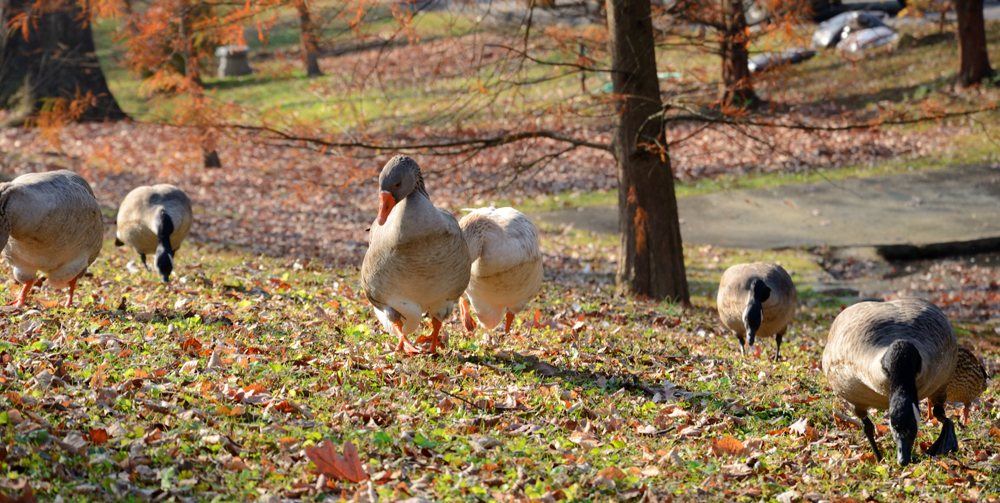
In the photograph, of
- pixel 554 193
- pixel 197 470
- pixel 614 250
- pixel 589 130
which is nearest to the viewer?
pixel 197 470

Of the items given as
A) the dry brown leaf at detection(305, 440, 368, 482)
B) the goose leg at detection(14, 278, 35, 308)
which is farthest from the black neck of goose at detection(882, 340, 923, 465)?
the goose leg at detection(14, 278, 35, 308)

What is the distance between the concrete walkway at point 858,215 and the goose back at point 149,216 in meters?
9.35

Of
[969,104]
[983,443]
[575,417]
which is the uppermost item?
[969,104]

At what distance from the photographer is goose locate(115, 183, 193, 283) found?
382 inches

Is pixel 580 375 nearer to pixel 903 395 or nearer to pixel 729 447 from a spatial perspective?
Answer: pixel 729 447

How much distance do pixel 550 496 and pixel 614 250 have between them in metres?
11.7

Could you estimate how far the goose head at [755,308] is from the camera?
8.02 metres

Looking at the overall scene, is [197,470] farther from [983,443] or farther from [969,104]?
[969,104]

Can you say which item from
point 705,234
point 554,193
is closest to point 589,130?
point 554,193

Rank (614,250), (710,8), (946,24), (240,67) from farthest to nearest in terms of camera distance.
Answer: (240,67) → (946,24) → (614,250) → (710,8)

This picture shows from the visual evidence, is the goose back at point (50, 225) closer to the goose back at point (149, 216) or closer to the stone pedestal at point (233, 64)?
the goose back at point (149, 216)

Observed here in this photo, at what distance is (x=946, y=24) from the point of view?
29.4 m

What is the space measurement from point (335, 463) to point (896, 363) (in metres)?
3.53

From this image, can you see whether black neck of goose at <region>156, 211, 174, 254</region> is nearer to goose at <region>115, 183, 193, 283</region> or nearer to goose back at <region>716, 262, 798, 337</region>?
goose at <region>115, 183, 193, 283</region>
